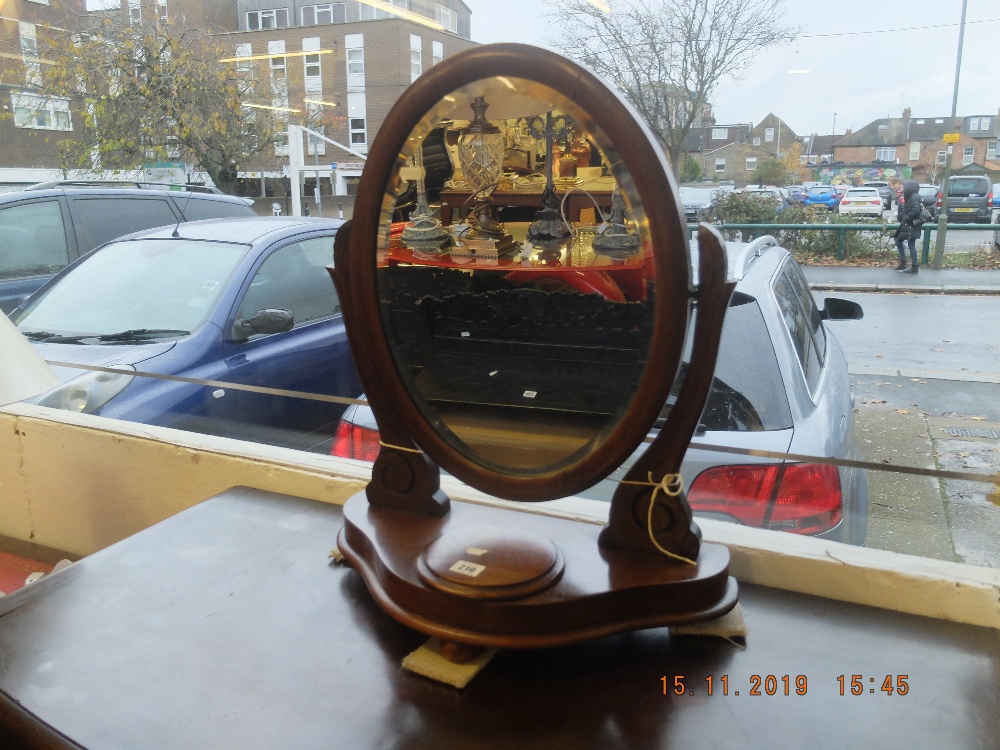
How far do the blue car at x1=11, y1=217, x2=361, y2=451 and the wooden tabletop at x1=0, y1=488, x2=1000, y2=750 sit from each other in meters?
1.11

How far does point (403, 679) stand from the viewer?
0.75m

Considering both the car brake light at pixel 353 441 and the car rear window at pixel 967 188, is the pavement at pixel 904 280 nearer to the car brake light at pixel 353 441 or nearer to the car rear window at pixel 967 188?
the car rear window at pixel 967 188

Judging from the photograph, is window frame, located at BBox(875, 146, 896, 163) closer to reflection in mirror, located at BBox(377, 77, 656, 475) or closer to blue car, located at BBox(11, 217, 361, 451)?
reflection in mirror, located at BBox(377, 77, 656, 475)

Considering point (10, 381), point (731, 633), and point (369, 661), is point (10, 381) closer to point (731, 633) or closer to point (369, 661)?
point (369, 661)

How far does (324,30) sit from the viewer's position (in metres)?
2.20

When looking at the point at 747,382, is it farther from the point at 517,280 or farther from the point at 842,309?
the point at 517,280

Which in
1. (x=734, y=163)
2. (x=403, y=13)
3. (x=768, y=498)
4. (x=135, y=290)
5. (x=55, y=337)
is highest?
(x=403, y=13)

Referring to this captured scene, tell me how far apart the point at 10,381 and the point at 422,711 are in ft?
2.21

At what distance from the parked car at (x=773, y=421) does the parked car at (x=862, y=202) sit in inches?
10.0

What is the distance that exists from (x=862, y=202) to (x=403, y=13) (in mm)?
1410

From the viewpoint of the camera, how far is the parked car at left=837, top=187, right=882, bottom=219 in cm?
→ 212

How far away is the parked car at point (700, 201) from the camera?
112 centimetres

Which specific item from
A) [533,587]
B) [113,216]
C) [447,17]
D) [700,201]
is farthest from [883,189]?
[113,216]

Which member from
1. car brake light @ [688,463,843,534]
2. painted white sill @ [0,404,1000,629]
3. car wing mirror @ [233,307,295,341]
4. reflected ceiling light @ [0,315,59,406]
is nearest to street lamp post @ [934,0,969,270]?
car brake light @ [688,463,843,534]
